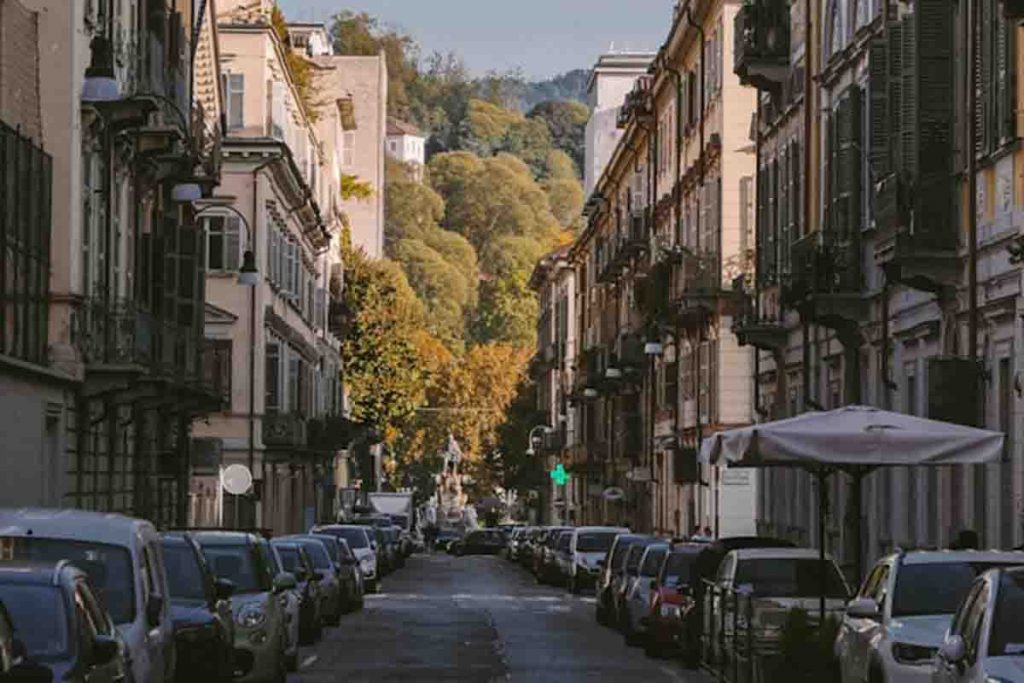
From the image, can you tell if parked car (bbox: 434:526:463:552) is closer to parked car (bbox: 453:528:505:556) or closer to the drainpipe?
parked car (bbox: 453:528:505:556)

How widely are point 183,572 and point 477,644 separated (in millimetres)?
12715

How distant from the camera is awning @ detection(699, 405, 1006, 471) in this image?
85.0ft

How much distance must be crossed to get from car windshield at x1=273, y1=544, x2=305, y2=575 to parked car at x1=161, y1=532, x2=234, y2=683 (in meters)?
12.3

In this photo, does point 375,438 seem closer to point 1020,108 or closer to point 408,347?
point 408,347

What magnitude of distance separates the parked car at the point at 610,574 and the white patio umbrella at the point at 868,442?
49.7 feet

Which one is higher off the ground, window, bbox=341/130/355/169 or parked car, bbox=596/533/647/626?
window, bbox=341/130/355/169

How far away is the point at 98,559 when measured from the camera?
769 inches

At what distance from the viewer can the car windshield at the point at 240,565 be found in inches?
1130

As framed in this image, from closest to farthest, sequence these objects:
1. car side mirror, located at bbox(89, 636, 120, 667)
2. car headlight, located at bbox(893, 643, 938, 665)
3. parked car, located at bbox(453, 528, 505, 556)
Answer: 1. car side mirror, located at bbox(89, 636, 120, 667)
2. car headlight, located at bbox(893, 643, 938, 665)
3. parked car, located at bbox(453, 528, 505, 556)

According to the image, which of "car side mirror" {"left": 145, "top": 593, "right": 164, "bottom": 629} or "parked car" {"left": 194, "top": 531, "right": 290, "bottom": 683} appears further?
"parked car" {"left": 194, "top": 531, "right": 290, "bottom": 683}

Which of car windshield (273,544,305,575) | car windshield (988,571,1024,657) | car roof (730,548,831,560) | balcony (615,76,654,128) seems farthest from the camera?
balcony (615,76,654,128)

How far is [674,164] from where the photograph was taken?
6988cm

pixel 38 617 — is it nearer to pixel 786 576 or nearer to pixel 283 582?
pixel 283 582

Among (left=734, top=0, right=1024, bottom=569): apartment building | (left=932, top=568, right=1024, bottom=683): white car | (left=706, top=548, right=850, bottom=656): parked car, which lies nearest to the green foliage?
(left=734, top=0, right=1024, bottom=569): apartment building
